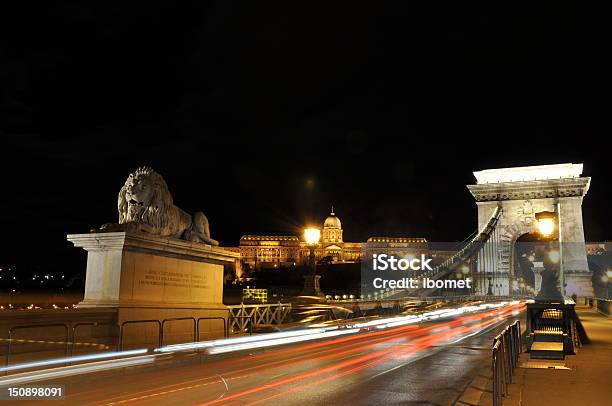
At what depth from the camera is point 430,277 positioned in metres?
79.5

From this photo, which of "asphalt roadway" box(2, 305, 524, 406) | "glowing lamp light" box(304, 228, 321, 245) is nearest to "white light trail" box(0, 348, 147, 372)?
"asphalt roadway" box(2, 305, 524, 406)

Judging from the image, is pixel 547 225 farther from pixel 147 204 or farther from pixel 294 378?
pixel 147 204

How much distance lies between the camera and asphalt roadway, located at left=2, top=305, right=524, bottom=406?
9219 mm

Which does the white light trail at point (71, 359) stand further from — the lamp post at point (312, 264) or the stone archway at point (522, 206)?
the stone archway at point (522, 206)

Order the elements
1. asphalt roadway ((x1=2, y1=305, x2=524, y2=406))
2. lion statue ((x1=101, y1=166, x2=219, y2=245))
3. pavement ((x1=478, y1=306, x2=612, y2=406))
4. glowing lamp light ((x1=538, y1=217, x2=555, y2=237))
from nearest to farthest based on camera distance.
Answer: pavement ((x1=478, y1=306, x2=612, y2=406)) < asphalt roadway ((x1=2, y1=305, x2=524, y2=406)) < lion statue ((x1=101, y1=166, x2=219, y2=245)) < glowing lamp light ((x1=538, y1=217, x2=555, y2=237))

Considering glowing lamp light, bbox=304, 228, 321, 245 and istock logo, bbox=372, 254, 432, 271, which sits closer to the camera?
glowing lamp light, bbox=304, 228, 321, 245

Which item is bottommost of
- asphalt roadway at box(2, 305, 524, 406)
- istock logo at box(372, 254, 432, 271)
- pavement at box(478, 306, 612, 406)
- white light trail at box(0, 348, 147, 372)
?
asphalt roadway at box(2, 305, 524, 406)

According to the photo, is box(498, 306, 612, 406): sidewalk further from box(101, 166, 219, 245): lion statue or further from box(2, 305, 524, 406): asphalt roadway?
box(101, 166, 219, 245): lion statue

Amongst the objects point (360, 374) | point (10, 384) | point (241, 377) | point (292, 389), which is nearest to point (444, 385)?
point (360, 374)

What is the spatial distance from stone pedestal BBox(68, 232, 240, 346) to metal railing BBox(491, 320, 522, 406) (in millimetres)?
7462

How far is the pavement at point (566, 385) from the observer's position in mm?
8688

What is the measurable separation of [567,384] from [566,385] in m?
0.10
